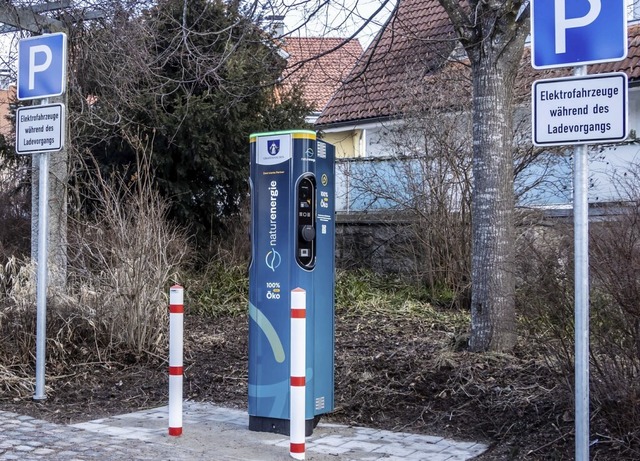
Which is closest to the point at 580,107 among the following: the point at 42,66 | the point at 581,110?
the point at 581,110

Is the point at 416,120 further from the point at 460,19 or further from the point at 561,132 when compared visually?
the point at 561,132

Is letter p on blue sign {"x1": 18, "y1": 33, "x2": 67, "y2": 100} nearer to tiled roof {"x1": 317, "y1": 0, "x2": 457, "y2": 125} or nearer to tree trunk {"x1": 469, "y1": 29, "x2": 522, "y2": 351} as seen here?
tiled roof {"x1": 317, "y1": 0, "x2": 457, "y2": 125}

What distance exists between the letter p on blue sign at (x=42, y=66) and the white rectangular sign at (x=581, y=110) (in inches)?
181

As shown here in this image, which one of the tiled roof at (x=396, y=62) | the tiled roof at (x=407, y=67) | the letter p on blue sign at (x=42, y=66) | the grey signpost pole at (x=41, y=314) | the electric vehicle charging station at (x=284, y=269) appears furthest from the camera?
the tiled roof at (x=407, y=67)

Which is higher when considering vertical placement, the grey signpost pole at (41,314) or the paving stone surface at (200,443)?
the grey signpost pole at (41,314)

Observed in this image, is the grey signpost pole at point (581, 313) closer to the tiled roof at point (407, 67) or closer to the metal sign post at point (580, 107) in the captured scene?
the metal sign post at point (580, 107)

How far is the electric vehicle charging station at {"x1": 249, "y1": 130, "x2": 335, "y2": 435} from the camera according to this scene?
623 centimetres

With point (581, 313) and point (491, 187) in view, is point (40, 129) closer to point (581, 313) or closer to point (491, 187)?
point (491, 187)

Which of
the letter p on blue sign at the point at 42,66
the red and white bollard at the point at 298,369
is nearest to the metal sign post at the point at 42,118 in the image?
the letter p on blue sign at the point at 42,66

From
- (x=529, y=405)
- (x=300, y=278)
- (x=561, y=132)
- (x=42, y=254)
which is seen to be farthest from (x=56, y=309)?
(x=561, y=132)

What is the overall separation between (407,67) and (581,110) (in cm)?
908

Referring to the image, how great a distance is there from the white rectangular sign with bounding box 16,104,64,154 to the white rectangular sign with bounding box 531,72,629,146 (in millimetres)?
4484

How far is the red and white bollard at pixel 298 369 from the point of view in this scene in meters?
5.58

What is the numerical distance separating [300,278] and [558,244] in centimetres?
191
